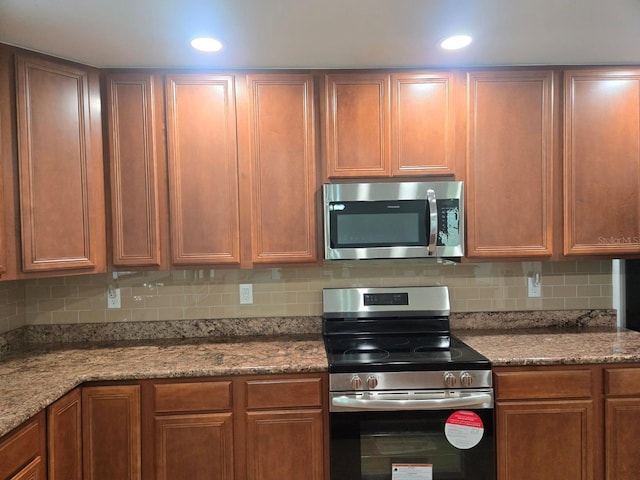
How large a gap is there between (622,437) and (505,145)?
58.2 inches

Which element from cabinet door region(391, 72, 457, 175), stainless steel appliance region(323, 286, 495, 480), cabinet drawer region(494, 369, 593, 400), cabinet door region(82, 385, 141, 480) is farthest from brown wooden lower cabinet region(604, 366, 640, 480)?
cabinet door region(82, 385, 141, 480)

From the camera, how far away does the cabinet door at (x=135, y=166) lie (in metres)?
2.10

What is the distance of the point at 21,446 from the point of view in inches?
55.9

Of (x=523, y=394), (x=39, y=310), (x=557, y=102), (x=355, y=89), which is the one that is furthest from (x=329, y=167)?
(x=39, y=310)

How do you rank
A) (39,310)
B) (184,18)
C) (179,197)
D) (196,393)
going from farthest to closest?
(39,310) → (179,197) → (196,393) → (184,18)

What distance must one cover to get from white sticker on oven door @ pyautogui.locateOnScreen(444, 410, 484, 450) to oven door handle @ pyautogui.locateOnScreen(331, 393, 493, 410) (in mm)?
65

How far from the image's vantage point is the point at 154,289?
2.42 meters

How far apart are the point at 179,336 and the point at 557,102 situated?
244 centimetres

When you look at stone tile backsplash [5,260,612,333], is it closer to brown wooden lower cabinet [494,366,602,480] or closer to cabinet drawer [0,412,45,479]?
brown wooden lower cabinet [494,366,602,480]

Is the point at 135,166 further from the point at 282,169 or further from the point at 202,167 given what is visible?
the point at 282,169

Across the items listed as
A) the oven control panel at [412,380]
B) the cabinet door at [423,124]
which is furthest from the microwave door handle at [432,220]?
the oven control panel at [412,380]

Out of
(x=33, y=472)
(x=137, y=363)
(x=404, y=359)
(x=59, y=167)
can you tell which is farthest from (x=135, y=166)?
(x=404, y=359)

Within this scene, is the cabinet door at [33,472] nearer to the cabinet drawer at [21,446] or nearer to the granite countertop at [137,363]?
the cabinet drawer at [21,446]

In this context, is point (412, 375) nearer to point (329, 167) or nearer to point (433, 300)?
point (433, 300)
